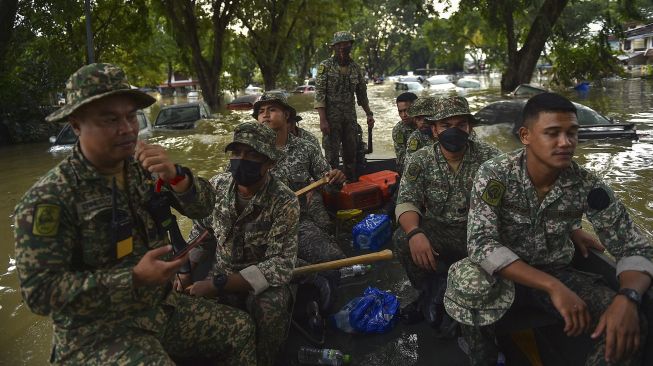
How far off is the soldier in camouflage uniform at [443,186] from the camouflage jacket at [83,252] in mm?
1888

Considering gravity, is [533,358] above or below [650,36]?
below

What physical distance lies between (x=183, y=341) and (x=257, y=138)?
128 centimetres

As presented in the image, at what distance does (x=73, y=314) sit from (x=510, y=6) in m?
14.5

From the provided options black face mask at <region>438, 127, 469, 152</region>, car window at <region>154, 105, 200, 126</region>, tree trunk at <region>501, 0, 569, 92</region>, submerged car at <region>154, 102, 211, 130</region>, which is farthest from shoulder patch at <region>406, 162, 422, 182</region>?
car window at <region>154, 105, 200, 126</region>

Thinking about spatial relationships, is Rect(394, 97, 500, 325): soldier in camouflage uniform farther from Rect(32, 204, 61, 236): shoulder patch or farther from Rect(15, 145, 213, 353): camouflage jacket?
Rect(32, 204, 61, 236): shoulder patch

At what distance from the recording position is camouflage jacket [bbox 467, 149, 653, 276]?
7.85ft

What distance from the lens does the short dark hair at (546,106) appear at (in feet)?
7.77

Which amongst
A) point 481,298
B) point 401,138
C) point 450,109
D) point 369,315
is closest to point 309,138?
point 401,138

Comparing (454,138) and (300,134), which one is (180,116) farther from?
(454,138)

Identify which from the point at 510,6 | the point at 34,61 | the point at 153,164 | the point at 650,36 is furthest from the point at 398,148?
the point at 650,36

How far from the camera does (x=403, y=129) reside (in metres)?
5.93

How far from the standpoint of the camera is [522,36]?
20.4 meters

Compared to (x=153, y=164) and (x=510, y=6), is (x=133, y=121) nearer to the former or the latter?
(x=153, y=164)

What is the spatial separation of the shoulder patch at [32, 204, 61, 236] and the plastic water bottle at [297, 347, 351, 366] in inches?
68.4
